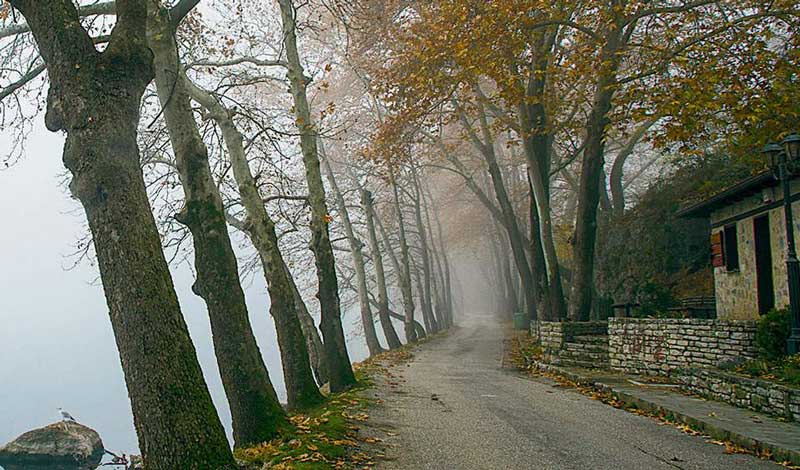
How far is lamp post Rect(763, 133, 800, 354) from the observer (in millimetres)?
12812

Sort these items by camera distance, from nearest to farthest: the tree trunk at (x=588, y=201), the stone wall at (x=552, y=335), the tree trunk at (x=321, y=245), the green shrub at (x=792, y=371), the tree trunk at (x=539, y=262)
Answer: the green shrub at (x=792, y=371)
the tree trunk at (x=321, y=245)
the tree trunk at (x=588, y=201)
the stone wall at (x=552, y=335)
the tree trunk at (x=539, y=262)

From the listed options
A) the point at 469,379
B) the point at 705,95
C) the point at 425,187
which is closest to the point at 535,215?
the point at 469,379

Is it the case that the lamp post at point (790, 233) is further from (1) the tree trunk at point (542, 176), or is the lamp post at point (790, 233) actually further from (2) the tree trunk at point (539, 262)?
(2) the tree trunk at point (539, 262)

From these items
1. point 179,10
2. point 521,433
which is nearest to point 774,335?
point 521,433

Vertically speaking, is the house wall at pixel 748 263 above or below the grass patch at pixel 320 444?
above

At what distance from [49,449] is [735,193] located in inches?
711

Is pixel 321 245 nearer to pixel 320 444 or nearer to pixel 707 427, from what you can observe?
pixel 320 444

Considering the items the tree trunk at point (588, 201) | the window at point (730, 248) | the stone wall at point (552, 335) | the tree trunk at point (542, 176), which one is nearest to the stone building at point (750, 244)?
the window at point (730, 248)

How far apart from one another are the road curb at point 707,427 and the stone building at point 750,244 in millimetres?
3760

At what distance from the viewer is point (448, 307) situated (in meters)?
60.4

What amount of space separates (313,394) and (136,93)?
7.66m

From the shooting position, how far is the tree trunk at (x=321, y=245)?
1620cm

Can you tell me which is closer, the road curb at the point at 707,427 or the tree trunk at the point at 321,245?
the road curb at the point at 707,427

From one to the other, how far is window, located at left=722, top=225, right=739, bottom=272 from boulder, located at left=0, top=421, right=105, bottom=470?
1615cm
